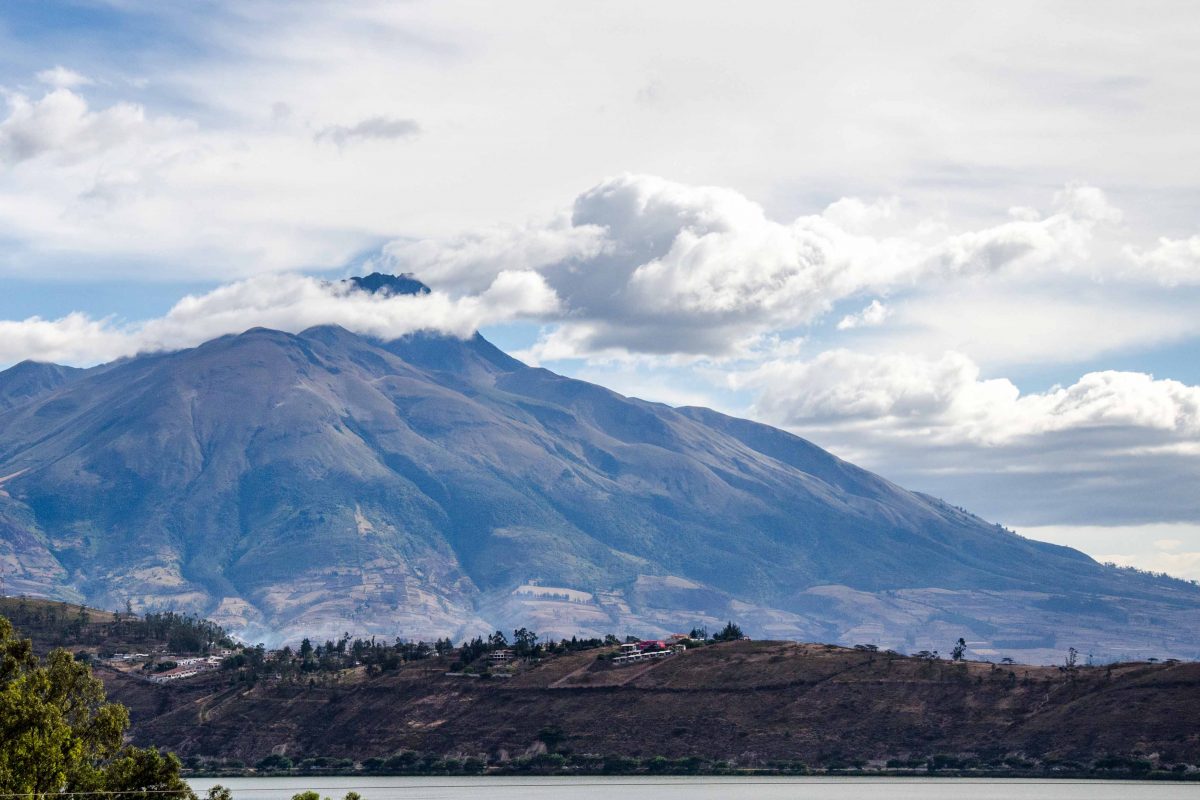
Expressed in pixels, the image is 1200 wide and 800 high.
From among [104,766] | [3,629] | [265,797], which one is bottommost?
[265,797]

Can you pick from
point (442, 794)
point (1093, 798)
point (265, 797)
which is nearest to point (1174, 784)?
point (1093, 798)

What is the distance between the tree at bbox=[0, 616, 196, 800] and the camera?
3059 inches

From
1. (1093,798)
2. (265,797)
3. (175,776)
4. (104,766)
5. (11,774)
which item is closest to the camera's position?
(11,774)

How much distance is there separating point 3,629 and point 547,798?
114 metres

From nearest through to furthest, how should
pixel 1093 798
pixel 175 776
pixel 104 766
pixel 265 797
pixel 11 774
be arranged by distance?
pixel 11 774 < pixel 175 776 < pixel 104 766 < pixel 1093 798 < pixel 265 797

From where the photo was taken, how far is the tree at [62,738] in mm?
77688

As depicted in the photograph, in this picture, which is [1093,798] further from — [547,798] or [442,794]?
[442,794]

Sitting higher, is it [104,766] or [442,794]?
[104,766]

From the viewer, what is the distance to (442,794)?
7771 inches

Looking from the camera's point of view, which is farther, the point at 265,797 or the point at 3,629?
the point at 265,797

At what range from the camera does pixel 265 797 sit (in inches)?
7387

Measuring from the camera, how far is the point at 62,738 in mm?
79062

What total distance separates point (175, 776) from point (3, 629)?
11.7 m

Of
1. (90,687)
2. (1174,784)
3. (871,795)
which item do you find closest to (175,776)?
(90,687)
